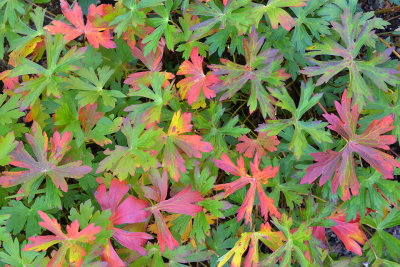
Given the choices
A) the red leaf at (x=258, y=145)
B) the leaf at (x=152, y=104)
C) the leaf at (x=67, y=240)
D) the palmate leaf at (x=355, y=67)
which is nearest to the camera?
the leaf at (x=67, y=240)

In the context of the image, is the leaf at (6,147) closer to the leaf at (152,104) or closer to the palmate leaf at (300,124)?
the leaf at (152,104)

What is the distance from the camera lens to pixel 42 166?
4.76 feet

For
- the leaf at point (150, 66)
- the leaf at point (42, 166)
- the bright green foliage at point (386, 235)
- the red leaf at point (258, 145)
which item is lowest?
the bright green foliage at point (386, 235)

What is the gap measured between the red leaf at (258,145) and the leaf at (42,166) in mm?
673

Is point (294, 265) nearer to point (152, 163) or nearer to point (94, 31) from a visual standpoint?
point (152, 163)

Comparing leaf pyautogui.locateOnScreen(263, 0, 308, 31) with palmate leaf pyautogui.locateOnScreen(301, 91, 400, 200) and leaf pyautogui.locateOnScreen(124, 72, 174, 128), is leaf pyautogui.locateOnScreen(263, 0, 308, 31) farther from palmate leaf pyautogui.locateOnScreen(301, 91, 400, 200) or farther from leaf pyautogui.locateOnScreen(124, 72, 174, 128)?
leaf pyautogui.locateOnScreen(124, 72, 174, 128)

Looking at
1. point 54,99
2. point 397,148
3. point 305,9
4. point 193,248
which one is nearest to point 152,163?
point 193,248

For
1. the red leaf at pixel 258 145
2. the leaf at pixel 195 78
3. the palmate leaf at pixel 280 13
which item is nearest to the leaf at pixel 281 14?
the palmate leaf at pixel 280 13

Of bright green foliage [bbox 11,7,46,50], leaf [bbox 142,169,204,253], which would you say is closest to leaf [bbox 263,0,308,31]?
leaf [bbox 142,169,204,253]

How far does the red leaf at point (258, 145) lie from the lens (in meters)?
1.65

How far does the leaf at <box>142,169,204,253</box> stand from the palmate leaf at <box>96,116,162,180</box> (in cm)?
9

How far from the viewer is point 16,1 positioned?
1674 millimetres

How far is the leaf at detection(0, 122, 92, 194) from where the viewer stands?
1433 millimetres

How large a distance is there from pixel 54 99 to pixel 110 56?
1.10 feet
